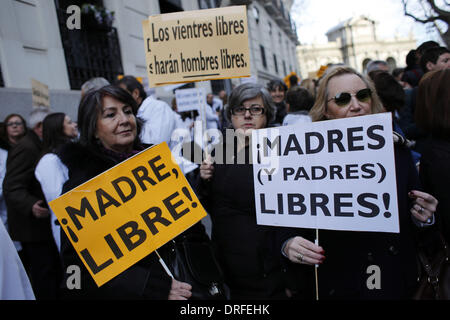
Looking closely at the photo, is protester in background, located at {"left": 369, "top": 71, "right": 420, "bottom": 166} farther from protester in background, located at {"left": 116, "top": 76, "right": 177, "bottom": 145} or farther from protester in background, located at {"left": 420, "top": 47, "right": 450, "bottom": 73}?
protester in background, located at {"left": 116, "top": 76, "right": 177, "bottom": 145}

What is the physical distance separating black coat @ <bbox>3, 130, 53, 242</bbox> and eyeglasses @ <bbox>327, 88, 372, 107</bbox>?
265 centimetres

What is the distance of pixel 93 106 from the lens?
1772mm

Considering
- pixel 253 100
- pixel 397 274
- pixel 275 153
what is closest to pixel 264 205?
pixel 275 153

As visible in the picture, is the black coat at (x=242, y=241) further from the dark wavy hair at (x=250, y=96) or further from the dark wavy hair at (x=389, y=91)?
the dark wavy hair at (x=389, y=91)

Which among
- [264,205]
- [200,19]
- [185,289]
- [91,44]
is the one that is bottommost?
[185,289]

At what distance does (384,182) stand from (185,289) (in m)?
1.05

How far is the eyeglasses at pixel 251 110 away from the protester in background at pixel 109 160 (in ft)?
2.31

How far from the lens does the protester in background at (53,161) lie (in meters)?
2.57

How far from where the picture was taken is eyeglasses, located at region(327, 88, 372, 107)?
1679 millimetres

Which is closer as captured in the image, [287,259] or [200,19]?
[287,259]

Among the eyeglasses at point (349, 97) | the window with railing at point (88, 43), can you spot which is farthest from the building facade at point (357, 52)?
the eyeglasses at point (349, 97)

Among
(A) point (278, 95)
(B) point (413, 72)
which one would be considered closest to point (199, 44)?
(A) point (278, 95)

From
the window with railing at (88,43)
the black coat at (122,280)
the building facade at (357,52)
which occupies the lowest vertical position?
the black coat at (122,280)
